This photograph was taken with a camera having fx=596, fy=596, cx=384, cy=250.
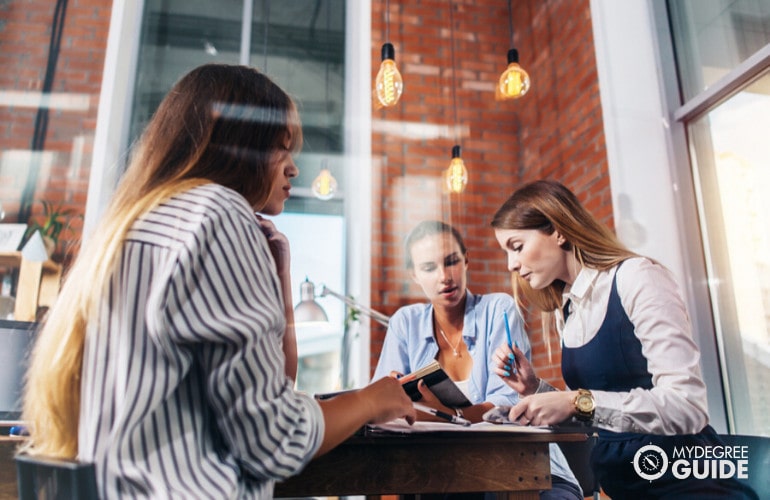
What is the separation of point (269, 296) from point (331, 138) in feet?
7.22

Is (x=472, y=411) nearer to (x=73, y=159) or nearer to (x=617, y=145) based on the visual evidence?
(x=617, y=145)

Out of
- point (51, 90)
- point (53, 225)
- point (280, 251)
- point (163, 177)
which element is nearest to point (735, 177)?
point (280, 251)

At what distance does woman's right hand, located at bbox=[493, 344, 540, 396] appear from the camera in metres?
1.58

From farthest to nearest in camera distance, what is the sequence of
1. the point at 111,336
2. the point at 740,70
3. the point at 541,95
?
the point at 541,95 < the point at 740,70 < the point at 111,336

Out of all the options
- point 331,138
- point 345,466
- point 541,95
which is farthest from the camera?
point 331,138

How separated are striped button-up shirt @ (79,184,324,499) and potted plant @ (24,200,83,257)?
194 centimetres

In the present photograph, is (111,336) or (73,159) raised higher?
(73,159)

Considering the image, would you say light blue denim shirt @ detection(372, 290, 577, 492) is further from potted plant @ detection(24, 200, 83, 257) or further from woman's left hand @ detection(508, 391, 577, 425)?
potted plant @ detection(24, 200, 83, 257)

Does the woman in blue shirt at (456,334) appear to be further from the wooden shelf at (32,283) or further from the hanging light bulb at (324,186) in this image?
the wooden shelf at (32,283)

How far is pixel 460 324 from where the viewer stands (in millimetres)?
2059

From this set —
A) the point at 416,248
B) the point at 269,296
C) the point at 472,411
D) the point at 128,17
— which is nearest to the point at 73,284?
the point at 269,296

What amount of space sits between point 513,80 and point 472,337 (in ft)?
3.83

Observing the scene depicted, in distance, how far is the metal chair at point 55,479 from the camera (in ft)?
2.02

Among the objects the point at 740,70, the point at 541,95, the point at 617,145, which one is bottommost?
the point at 617,145
